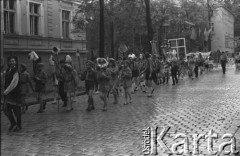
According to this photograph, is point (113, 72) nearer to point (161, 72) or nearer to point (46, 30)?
point (161, 72)

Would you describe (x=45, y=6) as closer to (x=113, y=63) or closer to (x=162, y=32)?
(x=113, y=63)

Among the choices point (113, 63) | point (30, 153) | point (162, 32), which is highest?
point (162, 32)

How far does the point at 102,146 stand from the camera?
6.95 m

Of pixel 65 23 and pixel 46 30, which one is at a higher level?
pixel 65 23

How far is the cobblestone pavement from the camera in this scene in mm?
6816

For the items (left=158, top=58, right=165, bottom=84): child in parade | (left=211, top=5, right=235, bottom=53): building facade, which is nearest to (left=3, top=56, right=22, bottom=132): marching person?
(left=158, top=58, right=165, bottom=84): child in parade

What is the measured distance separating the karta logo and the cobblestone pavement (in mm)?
96

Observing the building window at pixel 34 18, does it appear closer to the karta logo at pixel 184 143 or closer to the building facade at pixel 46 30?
the building facade at pixel 46 30

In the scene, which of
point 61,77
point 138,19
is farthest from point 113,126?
point 138,19

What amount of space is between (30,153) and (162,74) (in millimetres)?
18198

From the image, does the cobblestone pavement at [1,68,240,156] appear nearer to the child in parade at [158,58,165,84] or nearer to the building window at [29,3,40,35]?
the child in parade at [158,58,165,84]

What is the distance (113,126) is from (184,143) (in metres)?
2.48

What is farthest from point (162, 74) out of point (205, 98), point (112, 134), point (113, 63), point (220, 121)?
point (112, 134)

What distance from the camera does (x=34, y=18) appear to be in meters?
24.8
